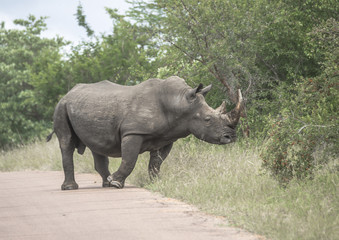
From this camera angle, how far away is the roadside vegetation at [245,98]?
695 centimetres

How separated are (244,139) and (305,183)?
4902mm

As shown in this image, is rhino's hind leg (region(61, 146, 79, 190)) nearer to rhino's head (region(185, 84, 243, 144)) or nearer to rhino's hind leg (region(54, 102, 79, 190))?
rhino's hind leg (region(54, 102, 79, 190))

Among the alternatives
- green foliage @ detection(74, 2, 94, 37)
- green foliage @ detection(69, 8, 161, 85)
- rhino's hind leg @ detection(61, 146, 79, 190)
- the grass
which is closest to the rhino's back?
rhino's hind leg @ detection(61, 146, 79, 190)

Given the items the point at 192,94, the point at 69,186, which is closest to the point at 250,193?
the point at 192,94

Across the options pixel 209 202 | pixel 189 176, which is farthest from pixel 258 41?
pixel 209 202

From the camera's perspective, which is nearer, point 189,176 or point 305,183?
point 305,183

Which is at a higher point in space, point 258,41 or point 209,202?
point 258,41

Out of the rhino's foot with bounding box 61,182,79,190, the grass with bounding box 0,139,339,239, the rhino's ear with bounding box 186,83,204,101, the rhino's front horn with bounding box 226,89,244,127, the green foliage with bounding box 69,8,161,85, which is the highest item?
the green foliage with bounding box 69,8,161,85

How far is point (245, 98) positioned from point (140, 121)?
4653 mm

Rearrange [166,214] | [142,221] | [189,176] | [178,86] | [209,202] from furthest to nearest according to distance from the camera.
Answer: [178,86] < [189,176] < [209,202] < [166,214] < [142,221]

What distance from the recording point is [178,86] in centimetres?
941

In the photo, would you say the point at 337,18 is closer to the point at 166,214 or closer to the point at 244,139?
the point at 244,139

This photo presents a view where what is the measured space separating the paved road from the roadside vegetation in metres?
0.34

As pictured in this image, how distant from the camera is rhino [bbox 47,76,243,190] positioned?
30.0 ft
